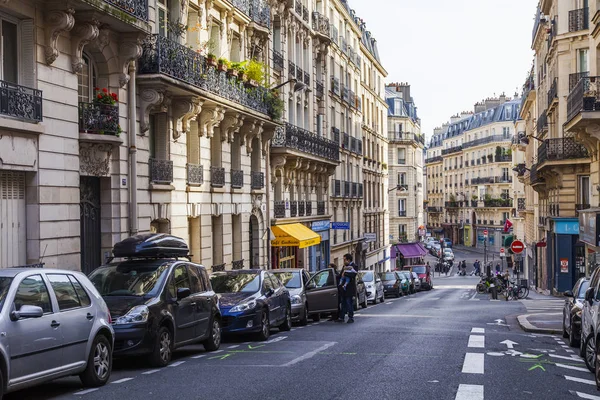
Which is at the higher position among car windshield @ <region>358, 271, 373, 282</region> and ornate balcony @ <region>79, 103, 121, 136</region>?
ornate balcony @ <region>79, 103, 121, 136</region>

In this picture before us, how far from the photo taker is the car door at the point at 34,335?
29.4ft

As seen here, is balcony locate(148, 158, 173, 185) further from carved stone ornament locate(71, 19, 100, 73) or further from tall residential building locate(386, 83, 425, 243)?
tall residential building locate(386, 83, 425, 243)

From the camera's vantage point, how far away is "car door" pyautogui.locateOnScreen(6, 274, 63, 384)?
895 cm

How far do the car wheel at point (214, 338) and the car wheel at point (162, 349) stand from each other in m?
1.90

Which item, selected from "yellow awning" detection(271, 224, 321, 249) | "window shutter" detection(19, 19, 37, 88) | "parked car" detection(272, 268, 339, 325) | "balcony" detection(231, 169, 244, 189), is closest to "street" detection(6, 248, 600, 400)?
"parked car" detection(272, 268, 339, 325)

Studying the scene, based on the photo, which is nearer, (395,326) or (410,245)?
(395,326)

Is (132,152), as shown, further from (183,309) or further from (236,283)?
(183,309)

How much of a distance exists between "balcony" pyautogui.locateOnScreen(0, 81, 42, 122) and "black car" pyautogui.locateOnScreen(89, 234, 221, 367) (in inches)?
127

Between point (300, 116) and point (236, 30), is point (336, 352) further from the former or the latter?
point (300, 116)

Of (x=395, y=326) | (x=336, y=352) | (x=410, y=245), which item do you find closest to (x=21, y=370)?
(x=336, y=352)

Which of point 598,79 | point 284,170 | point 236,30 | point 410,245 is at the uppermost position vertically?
point 236,30

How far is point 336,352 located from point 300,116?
26590 mm

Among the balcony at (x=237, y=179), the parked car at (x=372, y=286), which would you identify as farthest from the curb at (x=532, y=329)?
the parked car at (x=372, y=286)

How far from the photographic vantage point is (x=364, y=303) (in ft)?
102
